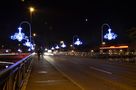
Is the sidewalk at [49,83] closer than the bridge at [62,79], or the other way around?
the bridge at [62,79]

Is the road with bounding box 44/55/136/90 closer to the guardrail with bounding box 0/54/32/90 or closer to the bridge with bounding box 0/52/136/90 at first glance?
the bridge with bounding box 0/52/136/90

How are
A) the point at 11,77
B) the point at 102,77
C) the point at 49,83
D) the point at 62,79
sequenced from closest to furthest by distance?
the point at 11,77
the point at 49,83
the point at 62,79
the point at 102,77

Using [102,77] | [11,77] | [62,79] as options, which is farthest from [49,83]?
[11,77]

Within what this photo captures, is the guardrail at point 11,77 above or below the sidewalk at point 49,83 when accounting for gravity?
above

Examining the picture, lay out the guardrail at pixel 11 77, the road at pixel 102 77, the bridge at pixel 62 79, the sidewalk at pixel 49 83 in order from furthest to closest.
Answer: the road at pixel 102 77 < the sidewalk at pixel 49 83 < the bridge at pixel 62 79 < the guardrail at pixel 11 77

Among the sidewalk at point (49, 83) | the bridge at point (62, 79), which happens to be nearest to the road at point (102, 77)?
the bridge at point (62, 79)

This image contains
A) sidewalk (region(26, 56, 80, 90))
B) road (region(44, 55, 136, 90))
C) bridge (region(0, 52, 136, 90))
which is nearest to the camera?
bridge (region(0, 52, 136, 90))

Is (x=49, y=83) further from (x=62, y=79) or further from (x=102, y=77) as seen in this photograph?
(x=102, y=77)

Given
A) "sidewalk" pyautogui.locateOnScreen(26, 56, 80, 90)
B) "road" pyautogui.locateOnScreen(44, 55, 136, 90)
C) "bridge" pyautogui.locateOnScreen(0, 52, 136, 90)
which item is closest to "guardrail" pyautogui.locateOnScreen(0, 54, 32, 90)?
"bridge" pyautogui.locateOnScreen(0, 52, 136, 90)

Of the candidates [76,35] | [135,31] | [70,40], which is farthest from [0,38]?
[135,31]

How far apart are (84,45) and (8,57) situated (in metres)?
90.6

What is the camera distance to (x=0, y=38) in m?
151

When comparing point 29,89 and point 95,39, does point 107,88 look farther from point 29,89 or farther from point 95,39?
point 95,39

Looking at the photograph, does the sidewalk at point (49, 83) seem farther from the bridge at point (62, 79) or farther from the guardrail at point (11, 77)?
the guardrail at point (11, 77)
